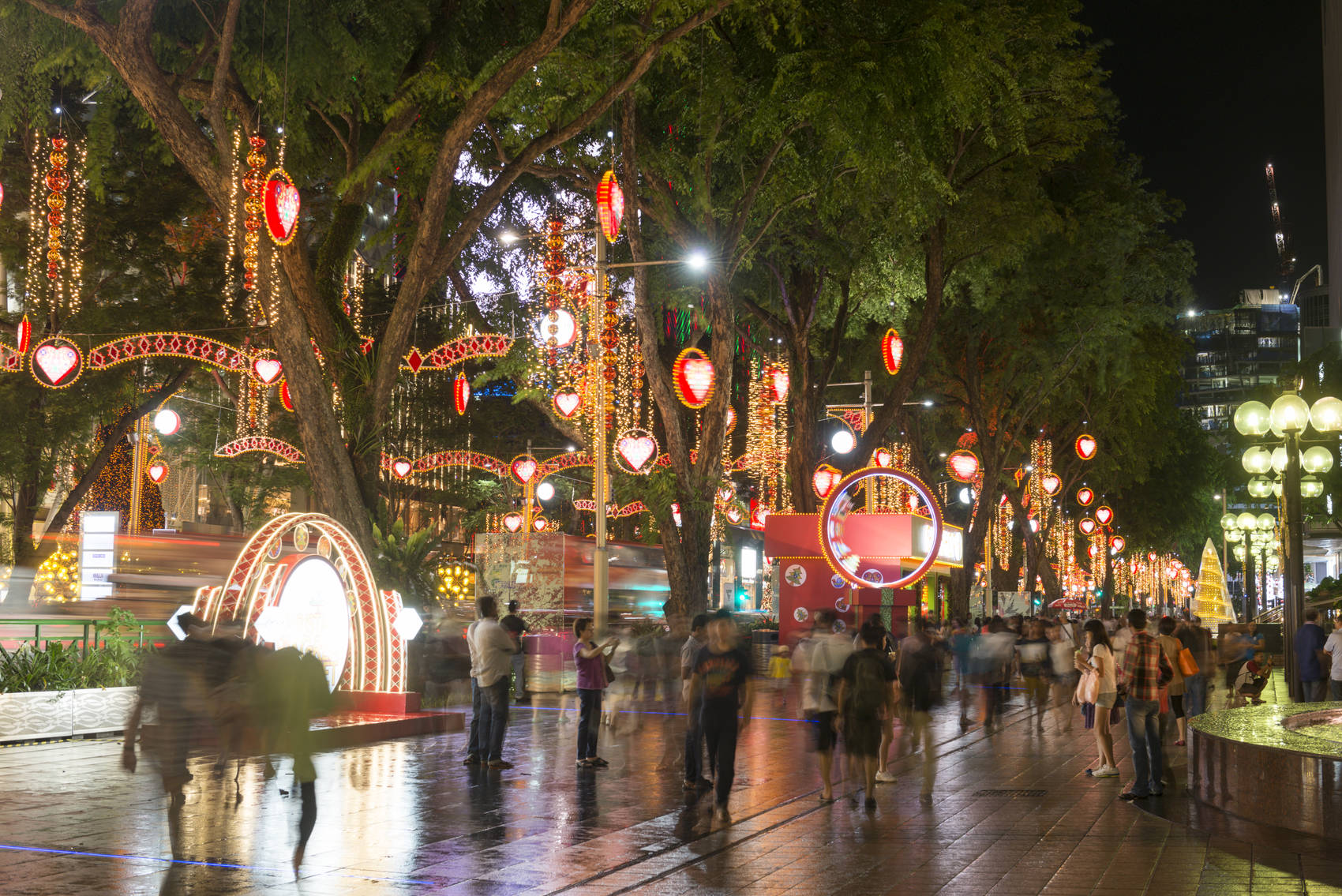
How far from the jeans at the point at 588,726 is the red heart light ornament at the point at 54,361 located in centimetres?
1384

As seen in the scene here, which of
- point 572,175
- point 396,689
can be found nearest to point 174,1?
point 572,175

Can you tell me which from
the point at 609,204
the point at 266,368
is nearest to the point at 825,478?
the point at 266,368

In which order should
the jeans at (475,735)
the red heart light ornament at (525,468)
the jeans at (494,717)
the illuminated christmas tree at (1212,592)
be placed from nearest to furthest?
Result: the jeans at (494,717)
the jeans at (475,735)
the red heart light ornament at (525,468)
the illuminated christmas tree at (1212,592)

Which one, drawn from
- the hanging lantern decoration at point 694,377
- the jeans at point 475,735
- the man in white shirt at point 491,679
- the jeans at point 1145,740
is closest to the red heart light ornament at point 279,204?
the man in white shirt at point 491,679

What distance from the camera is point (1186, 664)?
623 inches

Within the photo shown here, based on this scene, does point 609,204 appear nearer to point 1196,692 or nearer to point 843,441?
point 1196,692

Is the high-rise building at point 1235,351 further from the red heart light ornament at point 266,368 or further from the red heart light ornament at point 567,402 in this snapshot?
the red heart light ornament at point 266,368

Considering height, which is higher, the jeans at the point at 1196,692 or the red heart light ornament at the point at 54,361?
the red heart light ornament at the point at 54,361

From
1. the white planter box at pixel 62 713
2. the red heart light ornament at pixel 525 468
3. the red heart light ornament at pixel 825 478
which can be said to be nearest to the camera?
the white planter box at pixel 62 713

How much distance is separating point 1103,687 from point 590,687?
18.3 feet

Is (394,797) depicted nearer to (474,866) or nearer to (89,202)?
(474,866)

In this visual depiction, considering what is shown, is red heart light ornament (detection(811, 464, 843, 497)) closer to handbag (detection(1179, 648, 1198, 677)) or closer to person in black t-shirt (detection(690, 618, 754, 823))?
handbag (detection(1179, 648, 1198, 677))

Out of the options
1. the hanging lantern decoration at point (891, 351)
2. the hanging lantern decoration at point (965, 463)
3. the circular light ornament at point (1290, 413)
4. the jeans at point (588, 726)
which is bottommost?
the jeans at point (588, 726)

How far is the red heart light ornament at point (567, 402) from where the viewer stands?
28172 mm
